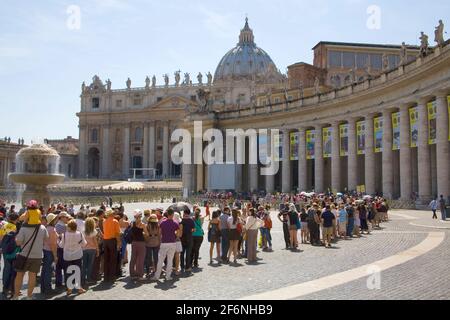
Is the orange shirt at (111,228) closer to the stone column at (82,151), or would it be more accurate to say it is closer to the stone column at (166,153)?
the stone column at (166,153)

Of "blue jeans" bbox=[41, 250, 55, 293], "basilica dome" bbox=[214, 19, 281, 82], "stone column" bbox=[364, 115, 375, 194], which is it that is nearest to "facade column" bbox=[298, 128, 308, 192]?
"stone column" bbox=[364, 115, 375, 194]

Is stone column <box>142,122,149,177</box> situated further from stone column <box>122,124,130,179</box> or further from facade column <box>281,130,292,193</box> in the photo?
facade column <box>281,130,292,193</box>

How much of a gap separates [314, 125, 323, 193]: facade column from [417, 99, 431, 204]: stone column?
15.2 m

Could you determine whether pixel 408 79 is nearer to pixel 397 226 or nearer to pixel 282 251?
pixel 397 226

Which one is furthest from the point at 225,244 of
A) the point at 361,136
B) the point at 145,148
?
the point at 145,148

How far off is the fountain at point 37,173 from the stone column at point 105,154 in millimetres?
107717

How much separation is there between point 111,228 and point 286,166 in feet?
143

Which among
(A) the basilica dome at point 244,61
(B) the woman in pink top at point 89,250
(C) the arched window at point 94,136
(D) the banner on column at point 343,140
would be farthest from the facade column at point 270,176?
(A) the basilica dome at point 244,61

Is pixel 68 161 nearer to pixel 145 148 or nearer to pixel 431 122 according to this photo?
pixel 145 148

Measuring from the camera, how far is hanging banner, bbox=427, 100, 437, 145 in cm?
3419

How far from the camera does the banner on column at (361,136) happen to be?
1747 inches

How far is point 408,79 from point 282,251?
2413 centimetres

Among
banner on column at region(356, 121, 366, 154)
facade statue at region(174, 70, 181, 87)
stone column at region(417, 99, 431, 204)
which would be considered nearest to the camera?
stone column at region(417, 99, 431, 204)
